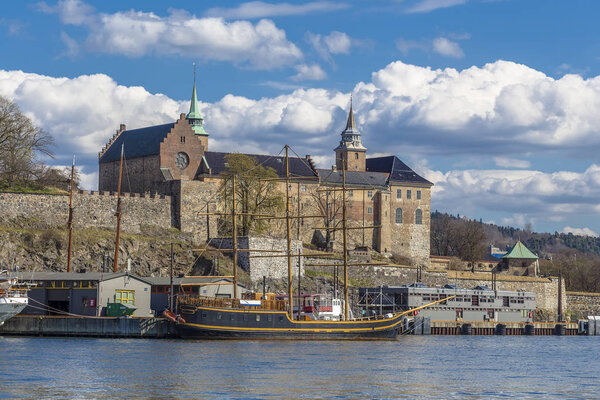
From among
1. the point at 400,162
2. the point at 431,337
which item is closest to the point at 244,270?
the point at 431,337

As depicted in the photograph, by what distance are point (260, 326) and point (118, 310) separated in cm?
1062

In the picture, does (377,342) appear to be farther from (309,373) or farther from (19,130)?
(19,130)

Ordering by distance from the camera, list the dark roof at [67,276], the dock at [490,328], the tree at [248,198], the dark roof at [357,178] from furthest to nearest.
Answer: the dark roof at [357,178] < the tree at [248,198] < the dock at [490,328] < the dark roof at [67,276]

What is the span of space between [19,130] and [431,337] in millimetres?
42764

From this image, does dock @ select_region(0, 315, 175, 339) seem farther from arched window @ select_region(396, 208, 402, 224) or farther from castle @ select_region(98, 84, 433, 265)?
arched window @ select_region(396, 208, 402, 224)

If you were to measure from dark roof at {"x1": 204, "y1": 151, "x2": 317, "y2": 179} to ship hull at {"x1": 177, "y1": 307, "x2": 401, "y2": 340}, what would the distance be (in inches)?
1480

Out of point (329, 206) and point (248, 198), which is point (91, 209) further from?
point (329, 206)

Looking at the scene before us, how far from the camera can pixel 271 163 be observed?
405ft

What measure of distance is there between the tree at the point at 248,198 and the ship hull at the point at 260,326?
2776 centimetres

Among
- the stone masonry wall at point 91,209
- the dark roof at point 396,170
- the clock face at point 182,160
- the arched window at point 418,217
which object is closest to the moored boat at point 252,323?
the stone masonry wall at point 91,209

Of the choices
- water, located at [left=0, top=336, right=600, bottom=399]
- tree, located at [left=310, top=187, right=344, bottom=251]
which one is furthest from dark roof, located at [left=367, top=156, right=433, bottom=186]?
water, located at [left=0, top=336, right=600, bottom=399]

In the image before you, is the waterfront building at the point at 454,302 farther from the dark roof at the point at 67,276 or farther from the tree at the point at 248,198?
the dark roof at the point at 67,276

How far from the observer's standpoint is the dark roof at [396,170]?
442 ft

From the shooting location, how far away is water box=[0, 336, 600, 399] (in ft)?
152
